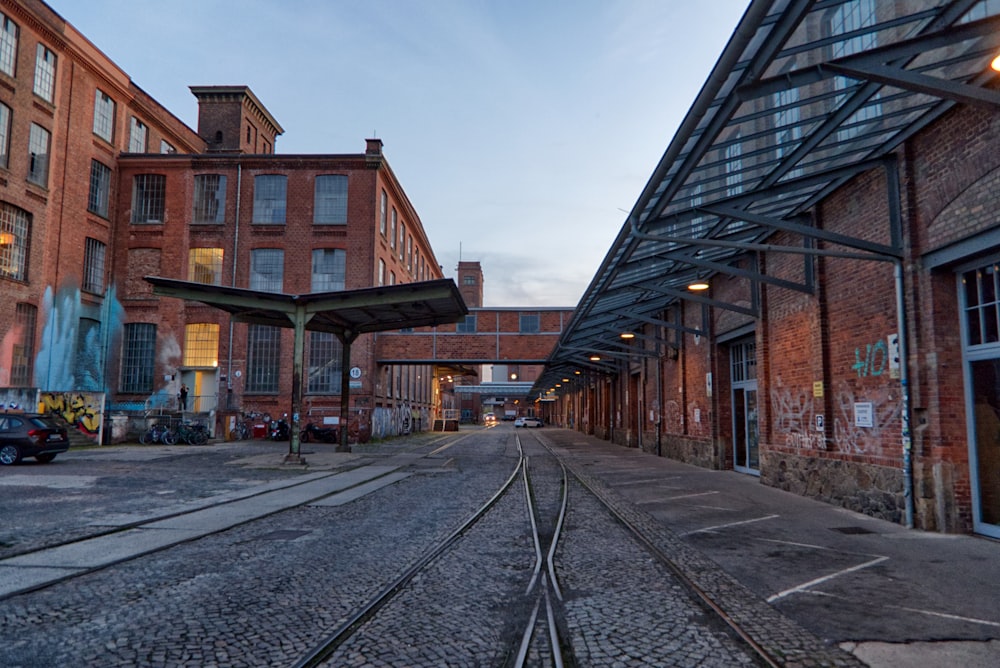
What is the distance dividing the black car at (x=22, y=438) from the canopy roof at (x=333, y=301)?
458 cm

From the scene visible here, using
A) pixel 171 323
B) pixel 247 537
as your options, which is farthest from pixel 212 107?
pixel 247 537

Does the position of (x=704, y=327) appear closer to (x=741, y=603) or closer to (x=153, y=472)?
(x=741, y=603)

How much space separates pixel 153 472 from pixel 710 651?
15.3m

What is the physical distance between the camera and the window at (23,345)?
1011 inches

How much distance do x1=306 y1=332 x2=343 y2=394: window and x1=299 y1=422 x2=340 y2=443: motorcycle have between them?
7.39 ft

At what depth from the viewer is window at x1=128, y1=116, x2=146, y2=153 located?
33656 millimetres

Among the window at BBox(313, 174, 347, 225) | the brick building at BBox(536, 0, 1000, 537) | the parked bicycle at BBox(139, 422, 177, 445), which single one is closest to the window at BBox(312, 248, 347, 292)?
the window at BBox(313, 174, 347, 225)

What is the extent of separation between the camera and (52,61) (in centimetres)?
2752

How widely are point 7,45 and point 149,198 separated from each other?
362 inches

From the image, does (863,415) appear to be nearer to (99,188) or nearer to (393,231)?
(393,231)

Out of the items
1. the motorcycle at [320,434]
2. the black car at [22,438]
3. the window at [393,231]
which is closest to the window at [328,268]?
the window at [393,231]

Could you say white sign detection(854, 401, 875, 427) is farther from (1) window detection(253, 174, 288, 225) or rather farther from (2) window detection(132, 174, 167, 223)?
(2) window detection(132, 174, 167, 223)

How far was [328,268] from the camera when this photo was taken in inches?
1302

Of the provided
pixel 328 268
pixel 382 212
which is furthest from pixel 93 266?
pixel 382 212
